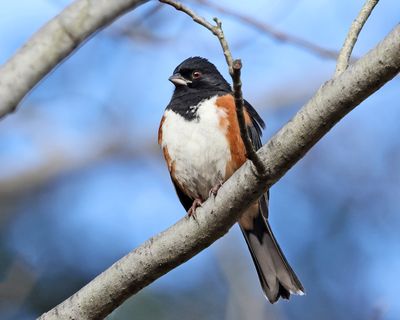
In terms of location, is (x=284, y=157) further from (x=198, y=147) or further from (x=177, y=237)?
(x=198, y=147)

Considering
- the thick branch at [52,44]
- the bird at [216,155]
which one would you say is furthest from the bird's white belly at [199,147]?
the thick branch at [52,44]

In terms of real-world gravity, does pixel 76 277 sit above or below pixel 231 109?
above

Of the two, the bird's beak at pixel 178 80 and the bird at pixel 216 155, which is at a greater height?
the bird's beak at pixel 178 80

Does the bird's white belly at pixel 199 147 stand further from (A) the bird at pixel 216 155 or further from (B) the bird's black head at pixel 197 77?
(B) the bird's black head at pixel 197 77

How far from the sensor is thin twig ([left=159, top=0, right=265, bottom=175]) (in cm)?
246

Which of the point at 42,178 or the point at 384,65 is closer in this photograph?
the point at 384,65

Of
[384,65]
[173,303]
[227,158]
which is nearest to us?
[384,65]

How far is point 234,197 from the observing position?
289cm

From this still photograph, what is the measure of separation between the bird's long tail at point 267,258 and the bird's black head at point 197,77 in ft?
2.62

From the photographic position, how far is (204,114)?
434 centimetres

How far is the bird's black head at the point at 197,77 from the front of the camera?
482 cm

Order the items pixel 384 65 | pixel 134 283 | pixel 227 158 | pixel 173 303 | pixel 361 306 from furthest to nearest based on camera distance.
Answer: pixel 361 306 < pixel 173 303 < pixel 227 158 < pixel 134 283 < pixel 384 65

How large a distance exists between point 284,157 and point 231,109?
162cm

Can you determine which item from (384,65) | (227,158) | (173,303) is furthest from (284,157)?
(173,303)
